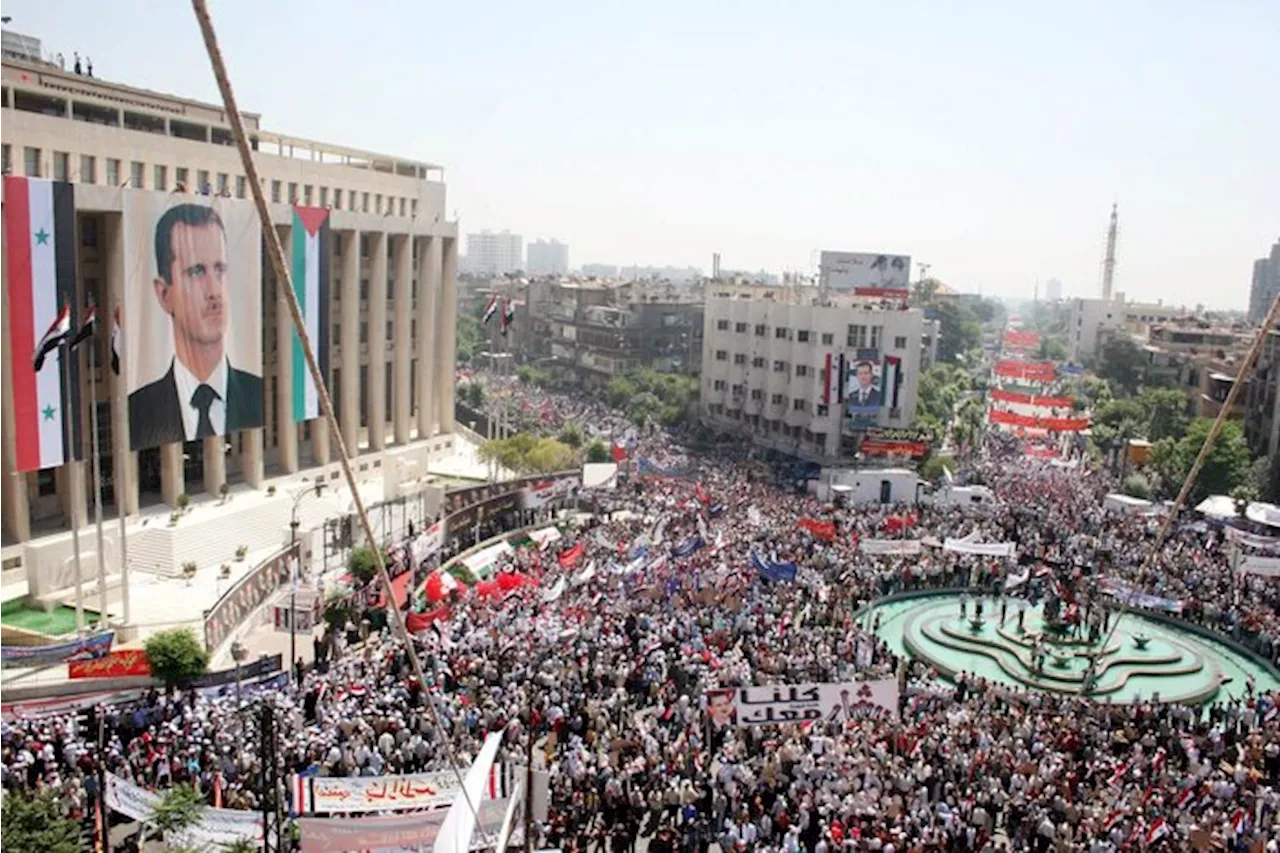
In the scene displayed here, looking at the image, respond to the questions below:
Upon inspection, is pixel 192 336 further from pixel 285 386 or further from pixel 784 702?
pixel 784 702

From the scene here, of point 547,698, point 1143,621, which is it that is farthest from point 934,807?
point 1143,621

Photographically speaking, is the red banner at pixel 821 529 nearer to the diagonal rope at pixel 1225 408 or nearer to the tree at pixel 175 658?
the tree at pixel 175 658

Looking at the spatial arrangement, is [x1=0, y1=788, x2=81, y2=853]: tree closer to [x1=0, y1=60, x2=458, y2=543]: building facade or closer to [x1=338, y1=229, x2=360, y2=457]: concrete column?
[x1=0, y1=60, x2=458, y2=543]: building facade


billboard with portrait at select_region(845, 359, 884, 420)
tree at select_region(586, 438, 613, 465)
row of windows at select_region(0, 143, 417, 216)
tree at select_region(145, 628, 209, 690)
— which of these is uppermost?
row of windows at select_region(0, 143, 417, 216)

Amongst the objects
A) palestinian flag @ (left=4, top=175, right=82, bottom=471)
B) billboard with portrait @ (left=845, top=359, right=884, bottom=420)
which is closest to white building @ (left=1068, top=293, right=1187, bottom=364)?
billboard with portrait @ (left=845, top=359, right=884, bottom=420)

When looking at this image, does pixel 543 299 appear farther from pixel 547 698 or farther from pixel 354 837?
pixel 354 837
